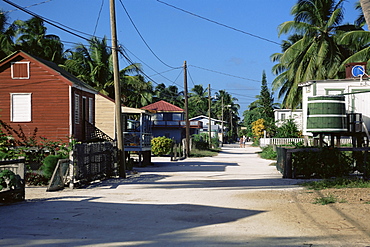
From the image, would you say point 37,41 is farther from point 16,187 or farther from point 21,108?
point 16,187

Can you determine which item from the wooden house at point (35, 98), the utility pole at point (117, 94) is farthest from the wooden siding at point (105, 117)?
the utility pole at point (117, 94)

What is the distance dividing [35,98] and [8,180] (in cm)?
1322

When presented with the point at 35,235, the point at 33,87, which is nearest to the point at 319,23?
the point at 33,87

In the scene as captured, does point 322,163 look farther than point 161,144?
No

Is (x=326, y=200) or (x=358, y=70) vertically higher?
(x=358, y=70)

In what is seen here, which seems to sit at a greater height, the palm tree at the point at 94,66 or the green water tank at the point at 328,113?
the palm tree at the point at 94,66

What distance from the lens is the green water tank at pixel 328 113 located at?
798 inches

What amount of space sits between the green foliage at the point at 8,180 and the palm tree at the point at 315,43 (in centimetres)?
3418

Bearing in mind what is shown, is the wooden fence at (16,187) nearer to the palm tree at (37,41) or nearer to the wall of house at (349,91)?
the wall of house at (349,91)

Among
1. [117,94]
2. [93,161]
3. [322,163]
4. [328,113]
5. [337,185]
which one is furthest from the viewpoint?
[117,94]

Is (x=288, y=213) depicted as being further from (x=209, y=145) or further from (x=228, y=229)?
(x=209, y=145)

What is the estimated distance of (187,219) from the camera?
1002 cm

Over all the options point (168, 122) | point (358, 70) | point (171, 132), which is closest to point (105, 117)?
point (358, 70)

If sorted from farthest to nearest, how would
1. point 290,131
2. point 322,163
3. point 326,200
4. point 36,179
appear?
point 290,131, point 322,163, point 36,179, point 326,200
